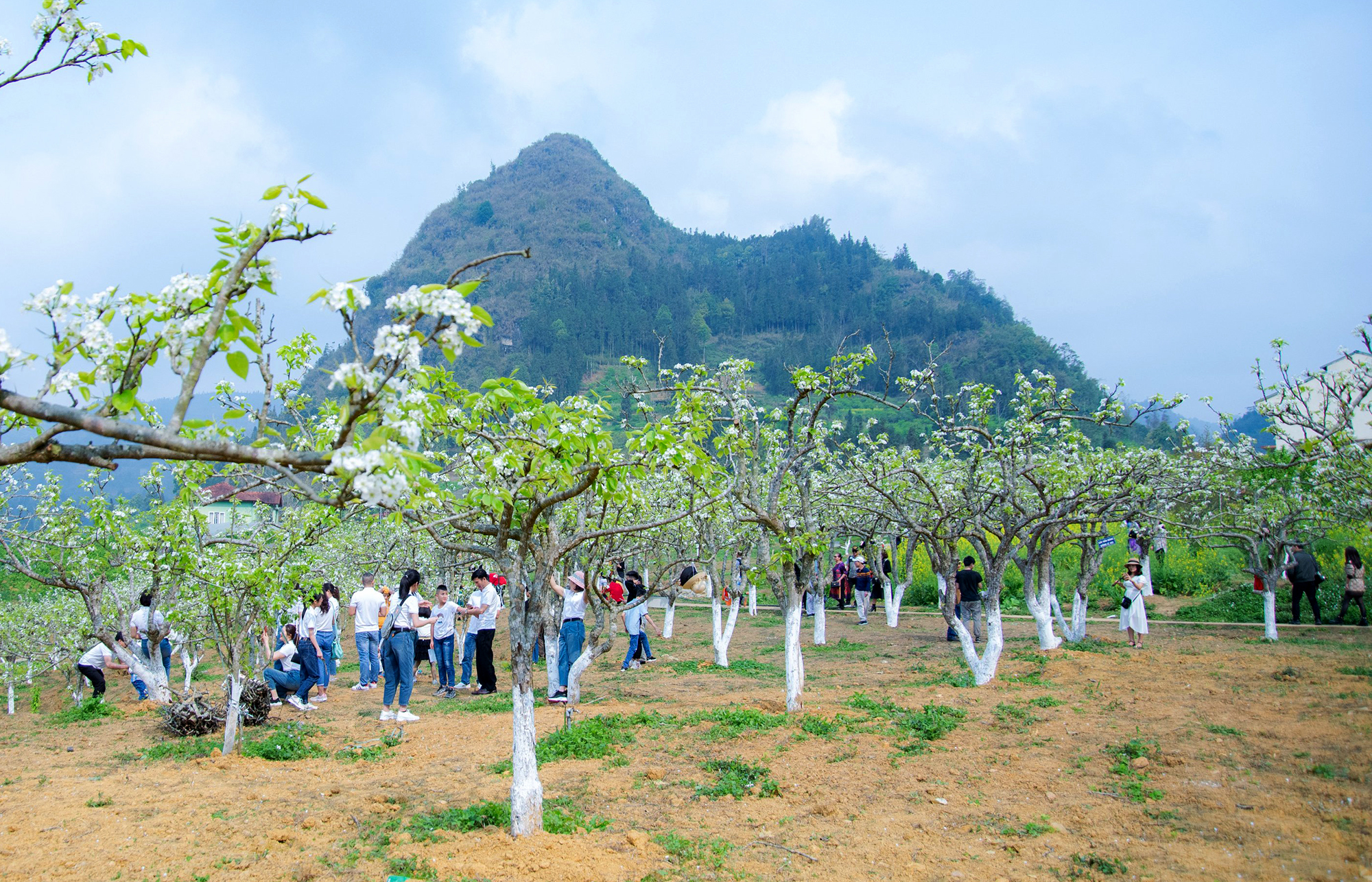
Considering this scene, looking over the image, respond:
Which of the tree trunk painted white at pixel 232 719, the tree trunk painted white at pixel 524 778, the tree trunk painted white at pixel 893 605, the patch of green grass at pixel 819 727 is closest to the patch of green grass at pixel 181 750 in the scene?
the tree trunk painted white at pixel 232 719

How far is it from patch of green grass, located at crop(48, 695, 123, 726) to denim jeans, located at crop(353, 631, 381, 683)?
11.3 ft

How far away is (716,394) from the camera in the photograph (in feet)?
29.4

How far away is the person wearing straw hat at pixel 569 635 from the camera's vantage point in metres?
11.2

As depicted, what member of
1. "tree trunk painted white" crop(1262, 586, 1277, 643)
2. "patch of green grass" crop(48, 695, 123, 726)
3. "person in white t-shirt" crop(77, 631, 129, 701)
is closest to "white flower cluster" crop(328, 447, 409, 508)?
"patch of green grass" crop(48, 695, 123, 726)

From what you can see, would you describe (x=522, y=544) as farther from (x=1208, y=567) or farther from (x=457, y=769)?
(x=1208, y=567)

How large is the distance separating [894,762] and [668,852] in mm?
2953

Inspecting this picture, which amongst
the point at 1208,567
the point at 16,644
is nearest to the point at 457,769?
the point at 16,644

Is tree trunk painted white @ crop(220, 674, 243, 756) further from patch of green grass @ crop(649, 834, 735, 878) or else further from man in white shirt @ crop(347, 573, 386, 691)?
Answer: patch of green grass @ crop(649, 834, 735, 878)

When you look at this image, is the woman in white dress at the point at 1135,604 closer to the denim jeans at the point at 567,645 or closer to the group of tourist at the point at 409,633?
the group of tourist at the point at 409,633

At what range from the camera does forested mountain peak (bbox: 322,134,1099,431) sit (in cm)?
9750

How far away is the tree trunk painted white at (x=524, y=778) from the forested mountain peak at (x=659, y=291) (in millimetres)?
71169

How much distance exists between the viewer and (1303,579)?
55.0ft

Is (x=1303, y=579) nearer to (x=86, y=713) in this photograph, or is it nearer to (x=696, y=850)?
(x=696, y=850)

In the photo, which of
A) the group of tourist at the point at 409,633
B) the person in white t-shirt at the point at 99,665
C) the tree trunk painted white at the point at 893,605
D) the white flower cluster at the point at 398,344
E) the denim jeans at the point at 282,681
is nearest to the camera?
the white flower cluster at the point at 398,344
